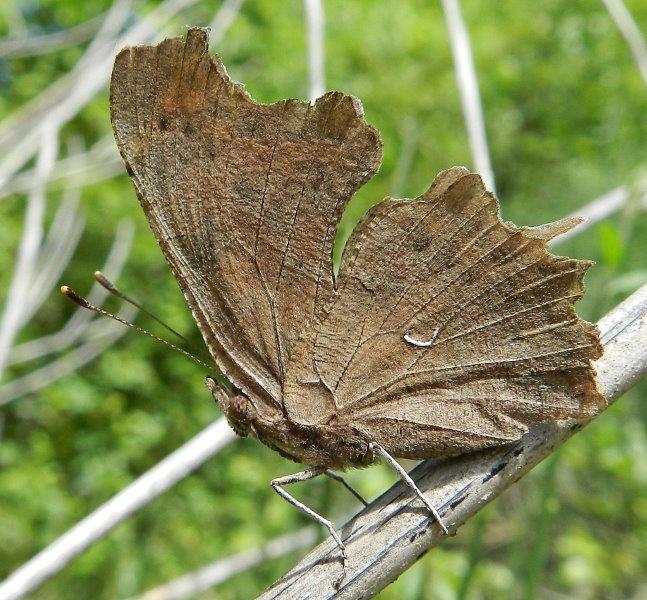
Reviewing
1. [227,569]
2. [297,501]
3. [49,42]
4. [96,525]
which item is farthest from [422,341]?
[49,42]

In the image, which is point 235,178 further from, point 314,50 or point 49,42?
point 49,42

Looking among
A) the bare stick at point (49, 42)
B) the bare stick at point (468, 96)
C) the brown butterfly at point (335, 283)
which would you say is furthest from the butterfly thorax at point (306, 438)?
the bare stick at point (49, 42)

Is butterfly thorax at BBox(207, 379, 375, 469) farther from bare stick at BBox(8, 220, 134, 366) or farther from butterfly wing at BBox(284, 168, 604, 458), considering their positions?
bare stick at BBox(8, 220, 134, 366)

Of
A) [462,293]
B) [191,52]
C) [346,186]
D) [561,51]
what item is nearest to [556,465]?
[462,293]

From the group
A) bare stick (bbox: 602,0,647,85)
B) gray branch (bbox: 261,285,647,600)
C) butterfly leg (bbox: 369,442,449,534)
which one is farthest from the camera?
bare stick (bbox: 602,0,647,85)

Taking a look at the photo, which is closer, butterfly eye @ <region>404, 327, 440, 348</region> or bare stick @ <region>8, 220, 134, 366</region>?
butterfly eye @ <region>404, 327, 440, 348</region>

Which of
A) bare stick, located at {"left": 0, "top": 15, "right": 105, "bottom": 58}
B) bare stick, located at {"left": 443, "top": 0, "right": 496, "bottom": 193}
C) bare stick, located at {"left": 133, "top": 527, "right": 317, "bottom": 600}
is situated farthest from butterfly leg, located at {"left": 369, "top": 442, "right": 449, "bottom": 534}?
bare stick, located at {"left": 0, "top": 15, "right": 105, "bottom": 58}

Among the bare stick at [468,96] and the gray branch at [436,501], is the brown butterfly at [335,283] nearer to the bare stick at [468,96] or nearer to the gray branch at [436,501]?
the gray branch at [436,501]
